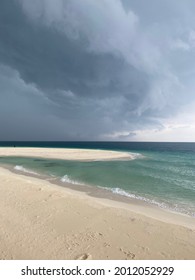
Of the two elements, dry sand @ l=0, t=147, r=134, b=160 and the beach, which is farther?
dry sand @ l=0, t=147, r=134, b=160

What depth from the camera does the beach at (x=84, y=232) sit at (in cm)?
584

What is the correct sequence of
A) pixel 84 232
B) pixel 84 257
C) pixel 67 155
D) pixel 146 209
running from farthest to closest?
pixel 67 155
pixel 146 209
pixel 84 232
pixel 84 257

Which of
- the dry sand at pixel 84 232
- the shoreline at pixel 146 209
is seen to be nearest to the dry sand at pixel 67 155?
the shoreline at pixel 146 209

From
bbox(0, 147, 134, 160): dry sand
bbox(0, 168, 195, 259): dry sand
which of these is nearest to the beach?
bbox(0, 168, 195, 259): dry sand

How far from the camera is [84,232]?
7.14 meters

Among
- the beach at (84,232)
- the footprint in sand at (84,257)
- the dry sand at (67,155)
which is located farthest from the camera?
the dry sand at (67,155)

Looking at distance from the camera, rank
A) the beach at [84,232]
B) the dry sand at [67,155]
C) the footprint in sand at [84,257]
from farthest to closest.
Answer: the dry sand at [67,155], the beach at [84,232], the footprint in sand at [84,257]

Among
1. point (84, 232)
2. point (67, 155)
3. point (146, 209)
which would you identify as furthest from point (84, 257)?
point (67, 155)

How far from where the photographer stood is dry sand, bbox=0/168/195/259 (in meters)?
5.84

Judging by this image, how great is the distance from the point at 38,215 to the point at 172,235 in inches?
232

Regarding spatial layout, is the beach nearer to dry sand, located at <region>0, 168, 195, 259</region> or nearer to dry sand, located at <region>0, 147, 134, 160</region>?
dry sand, located at <region>0, 168, 195, 259</region>

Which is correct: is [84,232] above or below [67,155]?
above

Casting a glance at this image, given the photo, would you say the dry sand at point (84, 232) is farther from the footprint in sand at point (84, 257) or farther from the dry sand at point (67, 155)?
the dry sand at point (67, 155)

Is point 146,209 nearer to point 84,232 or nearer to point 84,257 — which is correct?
point 84,232
